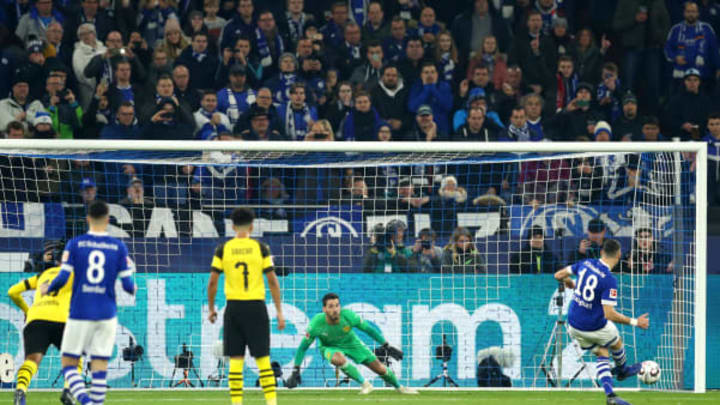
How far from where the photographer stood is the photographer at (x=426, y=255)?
1483 centimetres

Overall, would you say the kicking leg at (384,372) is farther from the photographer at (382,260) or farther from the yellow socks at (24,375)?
the yellow socks at (24,375)

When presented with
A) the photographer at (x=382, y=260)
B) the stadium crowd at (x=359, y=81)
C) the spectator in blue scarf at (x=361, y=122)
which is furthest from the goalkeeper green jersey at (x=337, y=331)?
the spectator in blue scarf at (x=361, y=122)

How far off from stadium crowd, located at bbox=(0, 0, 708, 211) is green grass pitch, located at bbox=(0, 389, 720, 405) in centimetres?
242

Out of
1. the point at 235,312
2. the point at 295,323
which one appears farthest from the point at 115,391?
the point at 235,312

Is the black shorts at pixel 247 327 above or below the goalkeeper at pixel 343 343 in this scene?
above

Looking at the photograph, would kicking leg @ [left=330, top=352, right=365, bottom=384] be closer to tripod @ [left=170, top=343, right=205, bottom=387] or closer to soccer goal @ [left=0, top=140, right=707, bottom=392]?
soccer goal @ [left=0, top=140, right=707, bottom=392]

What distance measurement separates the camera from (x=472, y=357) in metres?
14.7

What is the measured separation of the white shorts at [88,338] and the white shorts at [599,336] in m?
4.79

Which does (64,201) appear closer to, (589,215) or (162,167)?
(162,167)

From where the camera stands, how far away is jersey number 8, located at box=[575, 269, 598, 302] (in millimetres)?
12055

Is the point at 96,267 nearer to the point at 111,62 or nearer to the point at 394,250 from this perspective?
the point at 394,250

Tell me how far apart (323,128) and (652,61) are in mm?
5563

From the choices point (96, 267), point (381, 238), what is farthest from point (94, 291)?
point (381, 238)

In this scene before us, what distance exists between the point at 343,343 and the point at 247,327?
10.7ft
